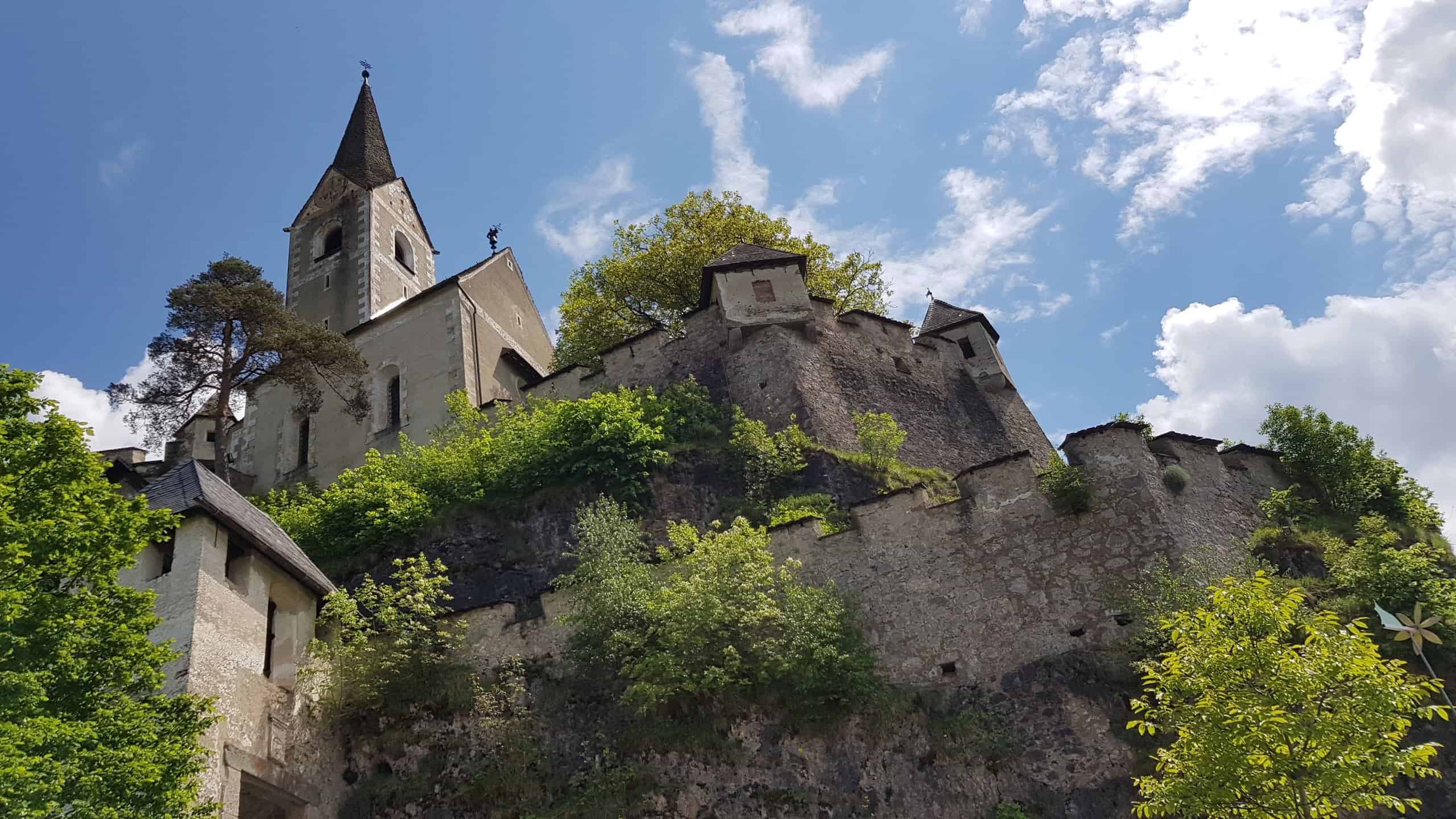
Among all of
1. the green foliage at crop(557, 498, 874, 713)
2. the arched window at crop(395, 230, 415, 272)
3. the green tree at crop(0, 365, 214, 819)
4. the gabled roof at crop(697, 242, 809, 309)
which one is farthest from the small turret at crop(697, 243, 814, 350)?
the arched window at crop(395, 230, 415, 272)

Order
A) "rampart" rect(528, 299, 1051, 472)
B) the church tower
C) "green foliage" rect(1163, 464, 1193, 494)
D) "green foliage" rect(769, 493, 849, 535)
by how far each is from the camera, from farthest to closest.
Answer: the church tower, "rampart" rect(528, 299, 1051, 472), "green foliage" rect(769, 493, 849, 535), "green foliage" rect(1163, 464, 1193, 494)

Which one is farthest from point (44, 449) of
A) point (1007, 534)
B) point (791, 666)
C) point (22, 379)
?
point (1007, 534)

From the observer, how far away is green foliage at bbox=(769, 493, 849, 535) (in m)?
17.6

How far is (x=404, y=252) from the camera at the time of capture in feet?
126

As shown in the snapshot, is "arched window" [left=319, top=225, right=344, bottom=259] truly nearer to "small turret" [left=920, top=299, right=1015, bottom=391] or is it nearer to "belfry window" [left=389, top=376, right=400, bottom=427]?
"belfry window" [left=389, top=376, right=400, bottom=427]

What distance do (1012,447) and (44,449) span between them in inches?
770

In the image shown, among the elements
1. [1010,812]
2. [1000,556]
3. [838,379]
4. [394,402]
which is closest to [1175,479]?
[1000,556]

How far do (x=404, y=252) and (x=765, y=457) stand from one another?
71.2 feet

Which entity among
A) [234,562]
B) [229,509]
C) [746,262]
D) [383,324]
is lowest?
[234,562]

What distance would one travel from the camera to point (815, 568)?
1677 centimetres

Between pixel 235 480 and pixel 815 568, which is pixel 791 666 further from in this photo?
pixel 235 480

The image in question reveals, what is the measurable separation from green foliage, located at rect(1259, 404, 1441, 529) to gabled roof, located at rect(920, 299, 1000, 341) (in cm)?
1025

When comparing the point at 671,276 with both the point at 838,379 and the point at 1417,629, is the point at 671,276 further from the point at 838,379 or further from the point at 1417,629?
the point at 1417,629

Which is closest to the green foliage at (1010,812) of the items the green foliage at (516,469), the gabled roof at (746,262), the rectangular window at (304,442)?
the green foliage at (516,469)
